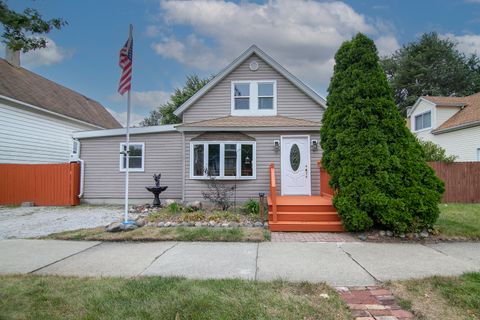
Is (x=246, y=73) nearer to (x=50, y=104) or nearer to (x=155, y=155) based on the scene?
(x=155, y=155)

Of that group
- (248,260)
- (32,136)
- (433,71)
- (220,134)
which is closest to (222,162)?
(220,134)

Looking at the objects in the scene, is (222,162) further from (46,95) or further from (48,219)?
(46,95)

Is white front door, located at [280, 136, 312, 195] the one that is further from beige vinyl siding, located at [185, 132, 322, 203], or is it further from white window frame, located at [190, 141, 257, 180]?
white window frame, located at [190, 141, 257, 180]

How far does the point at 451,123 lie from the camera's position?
17484 millimetres

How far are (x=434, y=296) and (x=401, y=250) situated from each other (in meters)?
2.31

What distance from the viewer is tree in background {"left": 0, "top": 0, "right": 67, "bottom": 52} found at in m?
3.83

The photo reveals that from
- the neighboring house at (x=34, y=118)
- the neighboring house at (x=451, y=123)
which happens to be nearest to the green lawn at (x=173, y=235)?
the neighboring house at (x=34, y=118)

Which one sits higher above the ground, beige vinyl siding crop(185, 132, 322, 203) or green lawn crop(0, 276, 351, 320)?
beige vinyl siding crop(185, 132, 322, 203)

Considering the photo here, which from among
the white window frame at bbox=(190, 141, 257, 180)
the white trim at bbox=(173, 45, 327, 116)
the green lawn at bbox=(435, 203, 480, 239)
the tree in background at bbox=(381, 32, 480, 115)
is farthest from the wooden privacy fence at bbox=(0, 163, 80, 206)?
the tree in background at bbox=(381, 32, 480, 115)

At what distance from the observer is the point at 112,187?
12844 millimetres

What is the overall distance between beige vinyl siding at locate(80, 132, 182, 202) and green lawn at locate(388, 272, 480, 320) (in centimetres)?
1000

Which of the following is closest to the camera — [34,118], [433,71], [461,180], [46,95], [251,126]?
[251,126]

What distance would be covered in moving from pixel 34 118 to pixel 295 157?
44.4 ft

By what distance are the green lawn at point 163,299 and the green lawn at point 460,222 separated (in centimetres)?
488
